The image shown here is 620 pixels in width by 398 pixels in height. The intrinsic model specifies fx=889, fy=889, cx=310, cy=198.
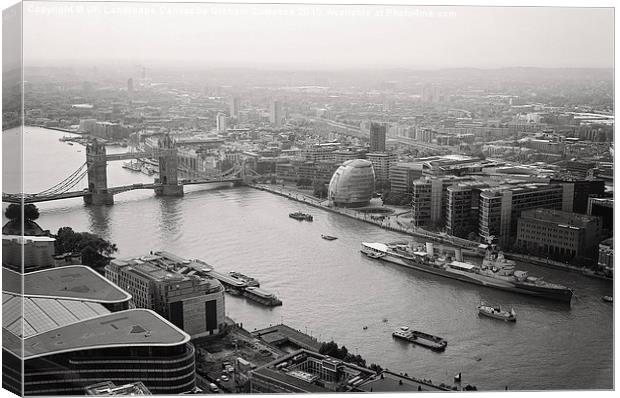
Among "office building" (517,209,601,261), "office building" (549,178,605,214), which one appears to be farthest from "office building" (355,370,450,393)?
"office building" (549,178,605,214)

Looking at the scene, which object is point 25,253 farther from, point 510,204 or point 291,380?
point 510,204

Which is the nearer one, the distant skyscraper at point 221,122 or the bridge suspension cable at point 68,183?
the bridge suspension cable at point 68,183

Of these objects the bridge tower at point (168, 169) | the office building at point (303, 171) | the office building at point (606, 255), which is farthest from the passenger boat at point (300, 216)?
the office building at point (606, 255)

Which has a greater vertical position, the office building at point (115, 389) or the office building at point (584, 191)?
the office building at point (584, 191)

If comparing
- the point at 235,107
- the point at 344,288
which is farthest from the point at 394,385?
the point at 235,107

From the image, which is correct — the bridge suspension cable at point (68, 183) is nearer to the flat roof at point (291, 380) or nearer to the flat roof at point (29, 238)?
the flat roof at point (29, 238)

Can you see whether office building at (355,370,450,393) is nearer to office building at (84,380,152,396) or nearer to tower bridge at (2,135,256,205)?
office building at (84,380,152,396)
